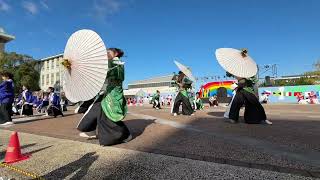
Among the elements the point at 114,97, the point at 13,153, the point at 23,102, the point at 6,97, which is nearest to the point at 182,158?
the point at 114,97

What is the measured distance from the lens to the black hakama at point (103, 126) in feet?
20.4

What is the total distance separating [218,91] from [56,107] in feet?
88.0

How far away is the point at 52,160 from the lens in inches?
198

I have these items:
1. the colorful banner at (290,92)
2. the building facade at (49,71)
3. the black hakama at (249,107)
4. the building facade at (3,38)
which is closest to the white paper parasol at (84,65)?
the black hakama at (249,107)

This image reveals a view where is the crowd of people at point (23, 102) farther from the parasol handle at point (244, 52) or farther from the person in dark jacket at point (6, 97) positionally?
the parasol handle at point (244, 52)

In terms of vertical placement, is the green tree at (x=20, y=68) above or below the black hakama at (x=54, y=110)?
above

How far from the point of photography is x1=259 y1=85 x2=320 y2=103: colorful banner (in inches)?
1443

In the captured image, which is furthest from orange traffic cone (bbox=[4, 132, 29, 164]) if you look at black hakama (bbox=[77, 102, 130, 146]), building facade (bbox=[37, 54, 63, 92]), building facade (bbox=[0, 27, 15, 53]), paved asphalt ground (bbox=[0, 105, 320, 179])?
building facade (bbox=[37, 54, 63, 92])

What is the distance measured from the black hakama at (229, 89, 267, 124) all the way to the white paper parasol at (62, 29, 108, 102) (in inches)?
203

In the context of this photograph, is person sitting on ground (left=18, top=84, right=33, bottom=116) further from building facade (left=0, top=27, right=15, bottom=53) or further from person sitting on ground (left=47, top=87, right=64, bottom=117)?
building facade (left=0, top=27, right=15, bottom=53)

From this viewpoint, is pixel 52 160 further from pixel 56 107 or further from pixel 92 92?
pixel 56 107

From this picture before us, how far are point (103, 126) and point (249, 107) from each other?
4767mm

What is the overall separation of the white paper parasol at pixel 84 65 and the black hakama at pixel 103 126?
716 mm

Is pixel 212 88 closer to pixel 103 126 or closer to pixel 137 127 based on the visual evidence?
pixel 137 127
